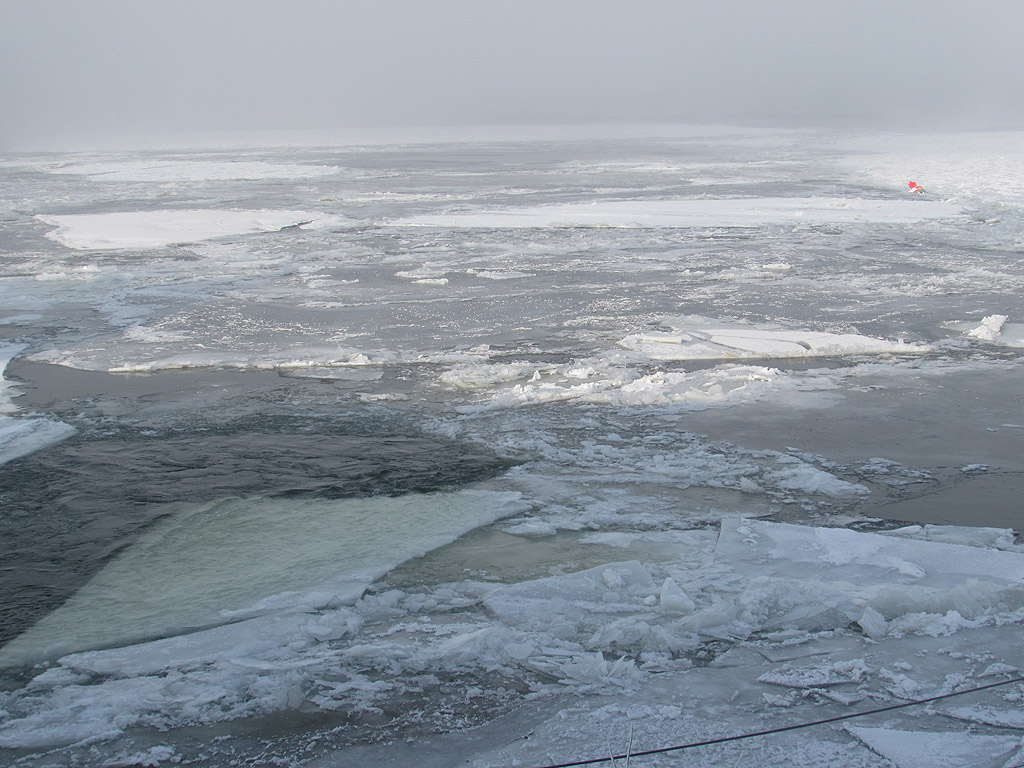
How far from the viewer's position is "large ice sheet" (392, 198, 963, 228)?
14.4m

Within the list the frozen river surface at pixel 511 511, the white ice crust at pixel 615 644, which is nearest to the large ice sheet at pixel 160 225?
the frozen river surface at pixel 511 511

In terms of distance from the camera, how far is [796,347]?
7.27 metres

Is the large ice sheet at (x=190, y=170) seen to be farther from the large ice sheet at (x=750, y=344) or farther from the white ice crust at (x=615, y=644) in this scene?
the white ice crust at (x=615, y=644)

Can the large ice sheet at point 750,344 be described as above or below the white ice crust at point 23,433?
above

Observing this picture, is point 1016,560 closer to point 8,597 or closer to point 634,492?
point 634,492

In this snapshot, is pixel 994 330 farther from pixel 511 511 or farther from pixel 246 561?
pixel 246 561

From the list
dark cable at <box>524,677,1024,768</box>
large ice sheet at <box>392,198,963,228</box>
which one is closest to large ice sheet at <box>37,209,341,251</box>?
large ice sheet at <box>392,198,963,228</box>

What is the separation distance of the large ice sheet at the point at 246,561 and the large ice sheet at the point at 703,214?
1036 centimetres

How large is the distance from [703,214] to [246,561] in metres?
12.6

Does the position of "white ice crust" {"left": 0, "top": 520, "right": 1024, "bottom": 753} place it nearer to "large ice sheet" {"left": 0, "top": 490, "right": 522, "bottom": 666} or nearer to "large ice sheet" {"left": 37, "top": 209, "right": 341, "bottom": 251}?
"large ice sheet" {"left": 0, "top": 490, "right": 522, "bottom": 666}

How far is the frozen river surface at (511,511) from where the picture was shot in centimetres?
288

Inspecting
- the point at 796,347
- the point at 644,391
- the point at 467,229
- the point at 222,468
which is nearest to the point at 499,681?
the point at 222,468

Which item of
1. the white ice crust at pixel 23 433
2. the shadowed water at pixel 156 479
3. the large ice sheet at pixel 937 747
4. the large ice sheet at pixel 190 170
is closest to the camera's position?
the large ice sheet at pixel 937 747

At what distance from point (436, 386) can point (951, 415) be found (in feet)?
11.1
